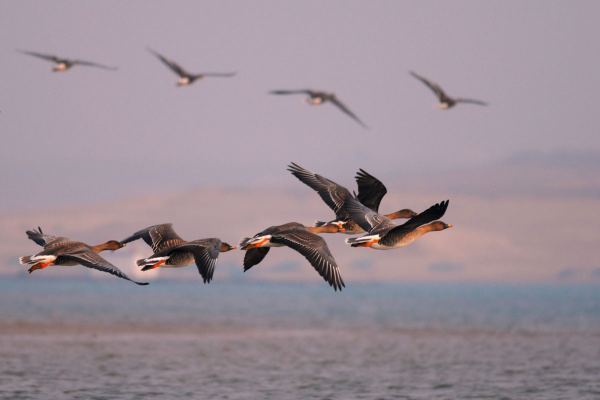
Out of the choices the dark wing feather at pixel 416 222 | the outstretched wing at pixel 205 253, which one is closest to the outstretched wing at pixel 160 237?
the outstretched wing at pixel 205 253

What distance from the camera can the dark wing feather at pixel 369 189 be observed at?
3478cm

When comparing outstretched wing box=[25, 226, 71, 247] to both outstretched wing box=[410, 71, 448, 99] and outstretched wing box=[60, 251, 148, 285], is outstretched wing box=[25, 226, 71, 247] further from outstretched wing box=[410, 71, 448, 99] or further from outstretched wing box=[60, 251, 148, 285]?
outstretched wing box=[410, 71, 448, 99]

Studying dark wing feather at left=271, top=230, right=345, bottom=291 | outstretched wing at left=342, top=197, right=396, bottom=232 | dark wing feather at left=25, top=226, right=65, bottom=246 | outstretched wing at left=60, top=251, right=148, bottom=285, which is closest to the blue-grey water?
dark wing feather at left=25, top=226, right=65, bottom=246

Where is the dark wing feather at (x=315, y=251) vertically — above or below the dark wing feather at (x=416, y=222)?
below

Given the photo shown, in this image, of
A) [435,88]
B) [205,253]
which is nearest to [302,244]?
[205,253]

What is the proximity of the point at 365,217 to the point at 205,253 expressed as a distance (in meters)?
6.20

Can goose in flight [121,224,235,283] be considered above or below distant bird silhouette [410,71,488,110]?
below

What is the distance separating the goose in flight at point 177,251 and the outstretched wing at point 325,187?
156 inches

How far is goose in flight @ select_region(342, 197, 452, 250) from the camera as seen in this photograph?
26.8 m

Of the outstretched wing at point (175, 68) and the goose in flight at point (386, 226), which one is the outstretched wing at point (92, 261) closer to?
the goose in flight at point (386, 226)

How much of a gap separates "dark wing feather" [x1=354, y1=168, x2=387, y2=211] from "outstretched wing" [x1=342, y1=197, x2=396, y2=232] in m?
1.36

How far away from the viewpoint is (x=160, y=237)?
105ft

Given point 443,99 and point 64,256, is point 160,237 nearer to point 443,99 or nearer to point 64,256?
point 64,256

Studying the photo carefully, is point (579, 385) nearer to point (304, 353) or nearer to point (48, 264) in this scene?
point (304, 353)
